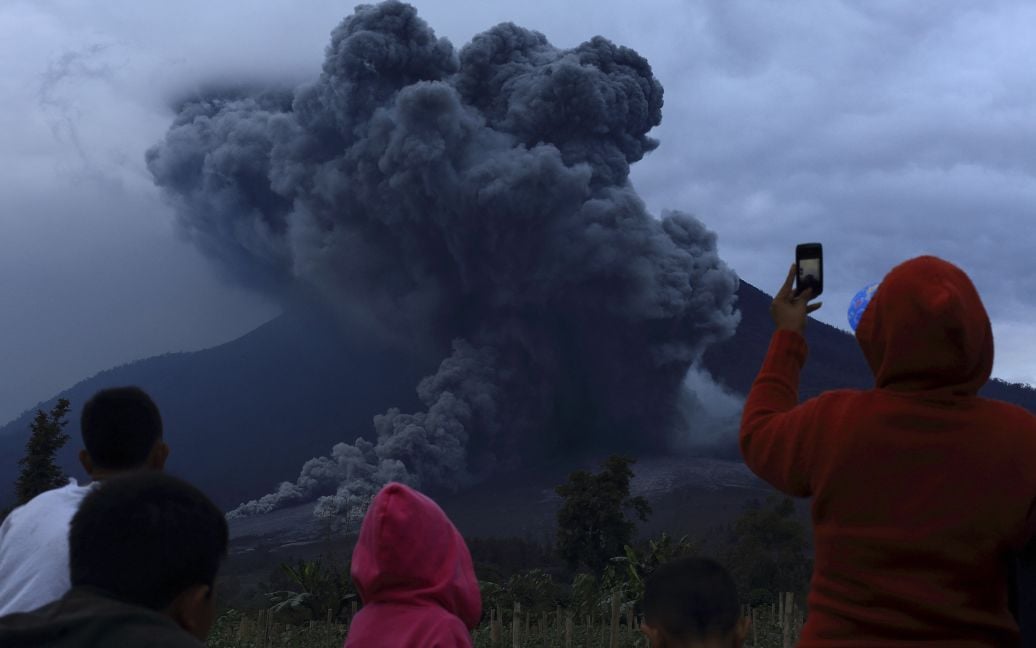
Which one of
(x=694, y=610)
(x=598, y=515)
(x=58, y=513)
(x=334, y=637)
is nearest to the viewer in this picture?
(x=694, y=610)

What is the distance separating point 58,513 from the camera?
2.68 meters

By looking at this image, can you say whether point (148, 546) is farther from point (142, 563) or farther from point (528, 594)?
point (528, 594)

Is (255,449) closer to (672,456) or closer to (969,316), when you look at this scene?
(672,456)

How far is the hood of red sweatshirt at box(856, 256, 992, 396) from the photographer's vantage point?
2246 mm

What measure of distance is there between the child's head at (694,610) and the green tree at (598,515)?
3856 cm

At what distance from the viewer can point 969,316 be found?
2.24 metres

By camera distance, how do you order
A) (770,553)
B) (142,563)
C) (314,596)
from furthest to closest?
(770,553) → (314,596) → (142,563)

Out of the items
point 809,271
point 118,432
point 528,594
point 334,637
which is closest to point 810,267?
point 809,271

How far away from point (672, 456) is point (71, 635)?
10153cm

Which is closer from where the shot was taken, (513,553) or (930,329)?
(930,329)

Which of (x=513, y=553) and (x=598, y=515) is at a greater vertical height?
(x=598, y=515)

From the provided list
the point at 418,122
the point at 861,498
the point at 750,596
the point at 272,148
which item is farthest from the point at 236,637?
the point at 272,148

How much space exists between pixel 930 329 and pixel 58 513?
1.88 meters

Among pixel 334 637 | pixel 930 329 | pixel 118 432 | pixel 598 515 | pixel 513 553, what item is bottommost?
pixel 513 553
